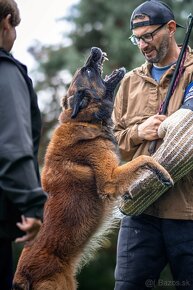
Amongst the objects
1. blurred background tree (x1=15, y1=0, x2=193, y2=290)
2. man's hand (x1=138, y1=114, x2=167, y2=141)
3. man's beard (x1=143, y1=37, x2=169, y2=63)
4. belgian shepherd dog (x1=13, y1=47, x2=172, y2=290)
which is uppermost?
man's beard (x1=143, y1=37, x2=169, y2=63)

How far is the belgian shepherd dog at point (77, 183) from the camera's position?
505 cm

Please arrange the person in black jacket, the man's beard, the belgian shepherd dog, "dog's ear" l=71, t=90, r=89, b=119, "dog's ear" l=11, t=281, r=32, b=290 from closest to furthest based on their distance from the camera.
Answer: the person in black jacket
"dog's ear" l=11, t=281, r=32, b=290
the belgian shepherd dog
the man's beard
"dog's ear" l=71, t=90, r=89, b=119

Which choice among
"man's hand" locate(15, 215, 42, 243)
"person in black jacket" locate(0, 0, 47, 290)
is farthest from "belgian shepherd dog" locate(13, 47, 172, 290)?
"man's hand" locate(15, 215, 42, 243)

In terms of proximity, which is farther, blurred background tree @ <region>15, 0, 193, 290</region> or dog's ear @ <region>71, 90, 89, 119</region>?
blurred background tree @ <region>15, 0, 193, 290</region>

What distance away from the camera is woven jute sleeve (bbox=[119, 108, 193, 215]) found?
496 centimetres

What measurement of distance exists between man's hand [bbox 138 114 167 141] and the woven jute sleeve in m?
0.06

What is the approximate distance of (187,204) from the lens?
16.9ft

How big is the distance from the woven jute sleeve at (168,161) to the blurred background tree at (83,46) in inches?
340

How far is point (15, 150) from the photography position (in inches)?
142

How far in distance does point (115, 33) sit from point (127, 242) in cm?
1032

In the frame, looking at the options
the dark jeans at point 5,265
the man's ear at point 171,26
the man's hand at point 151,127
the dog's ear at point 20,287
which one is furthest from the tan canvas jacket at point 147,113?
the dark jeans at point 5,265

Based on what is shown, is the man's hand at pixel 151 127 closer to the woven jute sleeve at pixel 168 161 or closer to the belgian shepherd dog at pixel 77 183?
the woven jute sleeve at pixel 168 161

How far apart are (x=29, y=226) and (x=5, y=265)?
21.5 inches

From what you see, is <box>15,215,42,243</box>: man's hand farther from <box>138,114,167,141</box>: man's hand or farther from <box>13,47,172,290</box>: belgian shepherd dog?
<box>138,114,167,141</box>: man's hand
